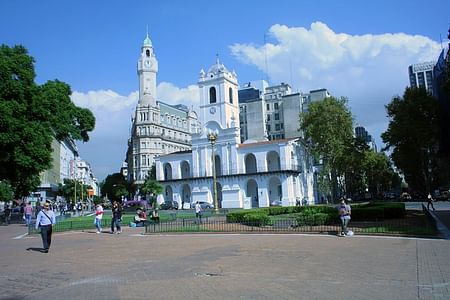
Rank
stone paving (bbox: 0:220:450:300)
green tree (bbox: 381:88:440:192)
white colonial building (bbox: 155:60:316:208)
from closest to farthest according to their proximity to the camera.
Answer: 1. stone paving (bbox: 0:220:450:300)
2. green tree (bbox: 381:88:440:192)
3. white colonial building (bbox: 155:60:316:208)

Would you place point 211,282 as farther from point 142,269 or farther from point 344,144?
point 344,144

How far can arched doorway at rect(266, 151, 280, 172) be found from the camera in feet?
231

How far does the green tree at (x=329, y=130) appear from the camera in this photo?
62.8 metres

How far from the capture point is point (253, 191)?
71.9 meters

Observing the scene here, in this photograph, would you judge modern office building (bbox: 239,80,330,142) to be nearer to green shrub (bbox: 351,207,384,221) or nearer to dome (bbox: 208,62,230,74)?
dome (bbox: 208,62,230,74)

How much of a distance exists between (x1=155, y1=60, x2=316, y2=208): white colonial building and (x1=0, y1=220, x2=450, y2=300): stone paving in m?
49.2

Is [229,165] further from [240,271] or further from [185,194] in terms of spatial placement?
[240,271]

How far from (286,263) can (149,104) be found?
343ft

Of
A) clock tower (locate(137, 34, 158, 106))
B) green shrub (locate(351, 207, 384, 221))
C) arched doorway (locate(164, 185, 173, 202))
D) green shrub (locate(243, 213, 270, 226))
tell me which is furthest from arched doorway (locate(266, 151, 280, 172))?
clock tower (locate(137, 34, 158, 106))

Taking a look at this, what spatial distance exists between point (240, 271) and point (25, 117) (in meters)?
27.2

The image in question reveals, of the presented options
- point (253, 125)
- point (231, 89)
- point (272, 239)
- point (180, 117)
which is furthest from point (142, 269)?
point (180, 117)

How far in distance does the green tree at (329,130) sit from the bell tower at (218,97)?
15.0 metres

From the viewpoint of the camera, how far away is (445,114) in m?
46.9

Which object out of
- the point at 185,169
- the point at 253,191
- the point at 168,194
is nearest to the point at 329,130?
the point at 253,191
